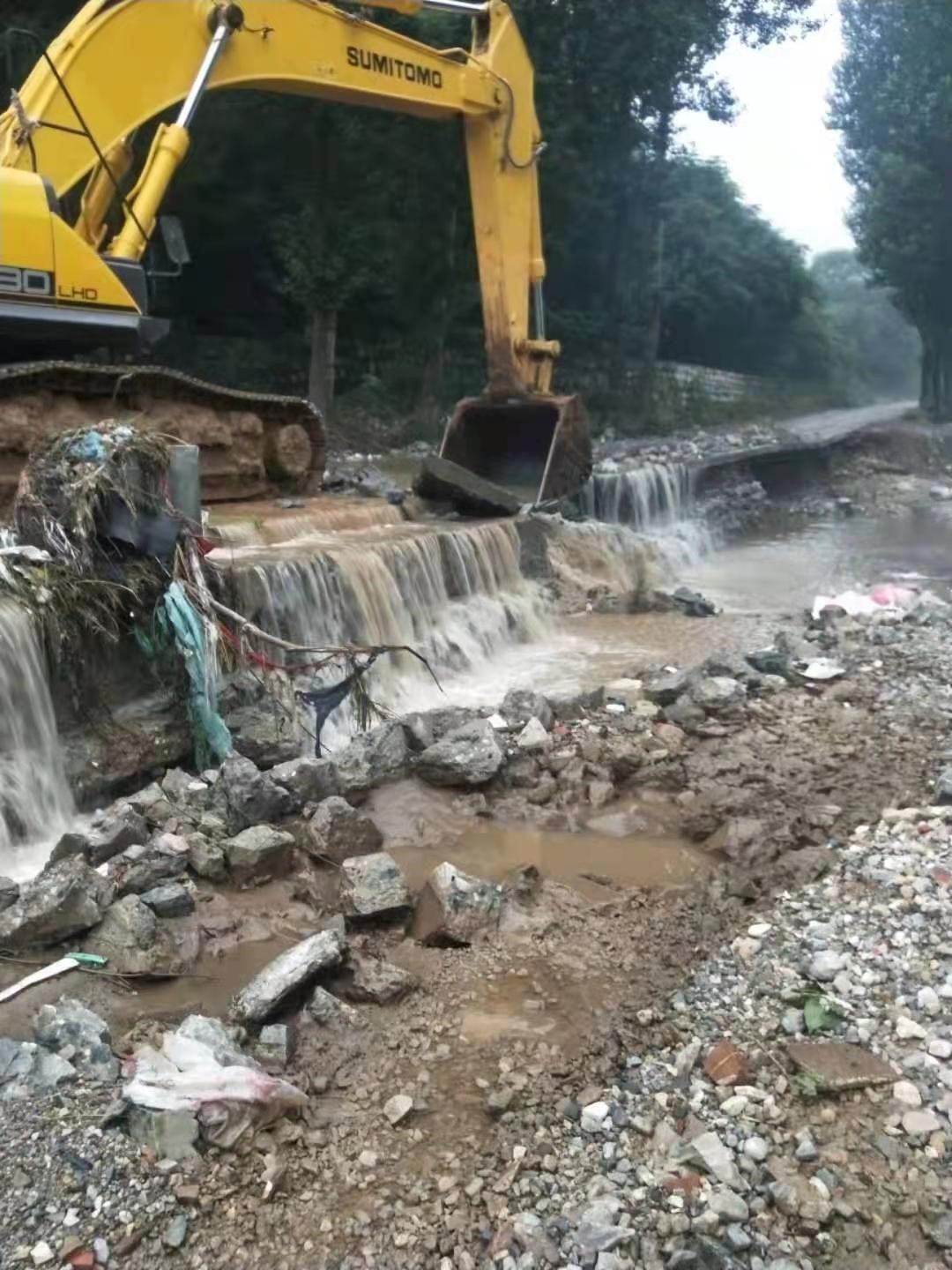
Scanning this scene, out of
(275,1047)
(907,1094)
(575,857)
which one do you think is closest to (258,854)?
(275,1047)

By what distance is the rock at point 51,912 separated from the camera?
364 cm

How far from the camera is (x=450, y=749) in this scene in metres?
5.41

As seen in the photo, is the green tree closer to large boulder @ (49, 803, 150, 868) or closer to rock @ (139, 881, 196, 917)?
large boulder @ (49, 803, 150, 868)

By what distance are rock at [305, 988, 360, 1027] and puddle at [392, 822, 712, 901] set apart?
3.49 feet

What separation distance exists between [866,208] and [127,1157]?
101 feet

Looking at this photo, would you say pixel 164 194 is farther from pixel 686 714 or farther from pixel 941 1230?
pixel 941 1230

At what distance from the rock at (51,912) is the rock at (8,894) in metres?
0.11

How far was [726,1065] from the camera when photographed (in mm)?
2959

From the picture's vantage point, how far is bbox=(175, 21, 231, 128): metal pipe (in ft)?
27.5

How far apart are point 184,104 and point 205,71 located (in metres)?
0.29

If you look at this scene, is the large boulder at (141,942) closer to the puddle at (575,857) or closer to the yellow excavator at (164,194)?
the puddle at (575,857)

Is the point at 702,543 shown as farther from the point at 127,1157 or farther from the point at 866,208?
the point at 866,208

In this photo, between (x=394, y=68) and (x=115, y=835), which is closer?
(x=115, y=835)

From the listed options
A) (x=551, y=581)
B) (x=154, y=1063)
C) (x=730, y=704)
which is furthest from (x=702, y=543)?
(x=154, y=1063)
